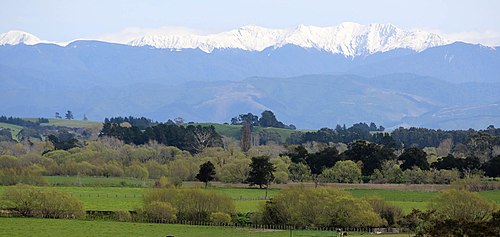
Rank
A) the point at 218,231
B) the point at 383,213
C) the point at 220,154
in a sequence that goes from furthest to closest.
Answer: the point at 220,154, the point at 383,213, the point at 218,231

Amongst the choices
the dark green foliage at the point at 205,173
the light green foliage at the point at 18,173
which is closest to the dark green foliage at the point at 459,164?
the dark green foliage at the point at 205,173

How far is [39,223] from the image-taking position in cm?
7231

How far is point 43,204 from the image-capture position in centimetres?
7856

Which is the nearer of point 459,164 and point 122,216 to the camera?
point 122,216

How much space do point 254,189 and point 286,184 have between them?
5.19 metres

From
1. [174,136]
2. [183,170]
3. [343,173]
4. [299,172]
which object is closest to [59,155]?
[183,170]

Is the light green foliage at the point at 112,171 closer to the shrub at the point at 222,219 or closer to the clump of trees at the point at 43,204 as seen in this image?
the clump of trees at the point at 43,204

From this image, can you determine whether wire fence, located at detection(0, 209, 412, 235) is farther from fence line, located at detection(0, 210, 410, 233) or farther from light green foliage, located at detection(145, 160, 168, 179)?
light green foliage, located at detection(145, 160, 168, 179)

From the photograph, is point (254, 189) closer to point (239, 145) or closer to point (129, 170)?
point (129, 170)

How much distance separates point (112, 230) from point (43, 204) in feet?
40.4

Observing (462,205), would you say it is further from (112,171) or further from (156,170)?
(112,171)

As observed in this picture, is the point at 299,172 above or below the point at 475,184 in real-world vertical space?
above

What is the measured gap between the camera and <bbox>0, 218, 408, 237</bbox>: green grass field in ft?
216

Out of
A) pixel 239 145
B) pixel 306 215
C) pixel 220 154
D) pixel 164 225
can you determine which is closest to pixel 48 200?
pixel 164 225
